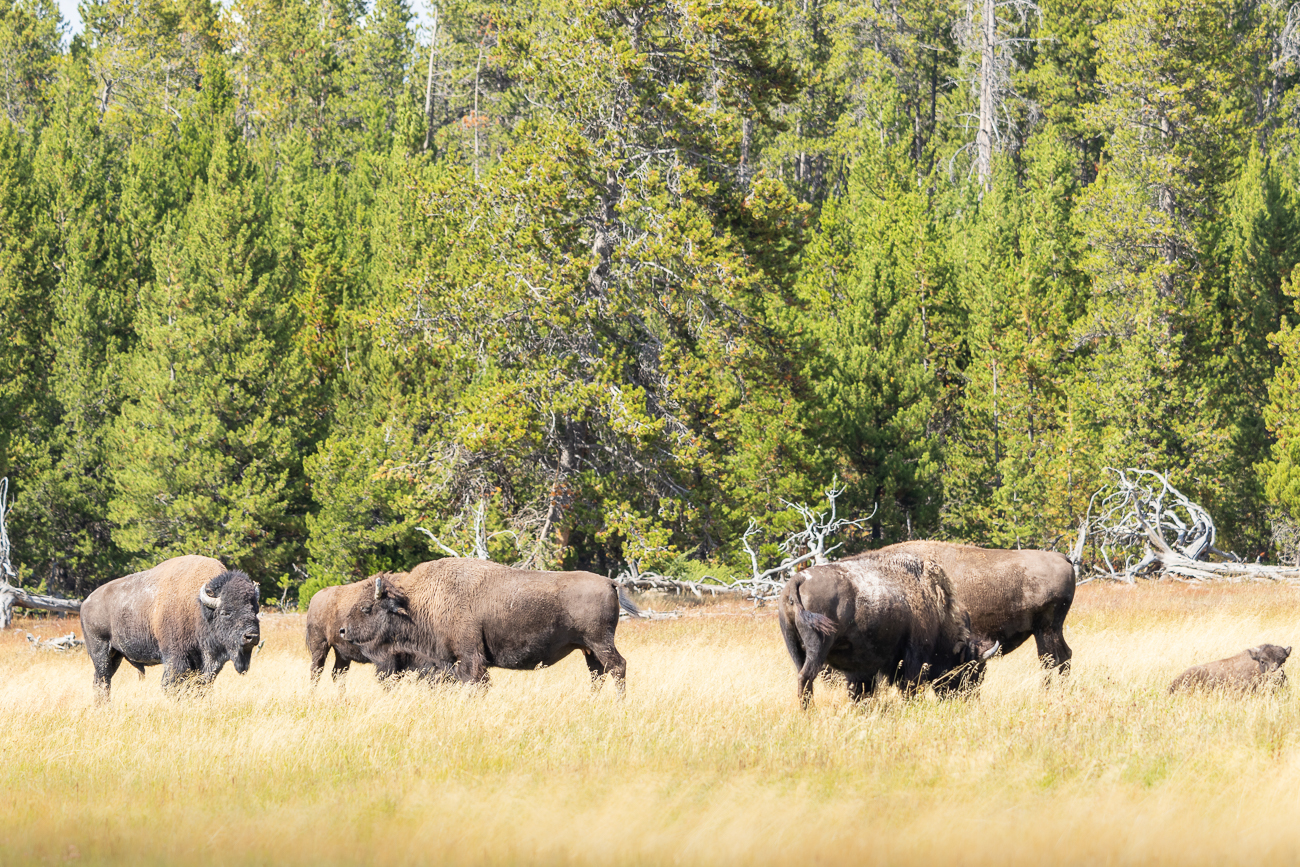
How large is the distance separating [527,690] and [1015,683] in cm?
470

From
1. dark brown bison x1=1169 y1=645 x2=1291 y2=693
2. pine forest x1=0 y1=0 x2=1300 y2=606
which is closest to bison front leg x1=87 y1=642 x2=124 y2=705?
pine forest x1=0 y1=0 x2=1300 y2=606

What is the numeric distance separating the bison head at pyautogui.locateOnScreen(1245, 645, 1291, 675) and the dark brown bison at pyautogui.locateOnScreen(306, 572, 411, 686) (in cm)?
813

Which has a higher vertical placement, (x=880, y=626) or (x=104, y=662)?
(x=880, y=626)

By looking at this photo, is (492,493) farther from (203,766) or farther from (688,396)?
(203,766)

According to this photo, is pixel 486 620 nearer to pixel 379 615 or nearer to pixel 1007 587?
pixel 379 615

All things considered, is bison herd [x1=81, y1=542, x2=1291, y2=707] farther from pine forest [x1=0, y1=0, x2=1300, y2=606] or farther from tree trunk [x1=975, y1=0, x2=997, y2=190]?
tree trunk [x1=975, y1=0, x2=997, y2=190]

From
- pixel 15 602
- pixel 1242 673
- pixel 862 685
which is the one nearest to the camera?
pixel 862 685

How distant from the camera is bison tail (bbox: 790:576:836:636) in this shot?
990cm

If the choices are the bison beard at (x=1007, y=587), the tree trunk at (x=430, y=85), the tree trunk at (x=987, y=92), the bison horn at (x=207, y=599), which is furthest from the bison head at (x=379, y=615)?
the tree trunk at (x=430, y=85)

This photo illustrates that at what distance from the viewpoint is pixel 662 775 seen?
8.22 meters

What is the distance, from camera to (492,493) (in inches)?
947

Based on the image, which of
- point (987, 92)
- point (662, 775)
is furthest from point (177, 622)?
point (987, 92)

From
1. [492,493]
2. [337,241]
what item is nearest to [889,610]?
[492,493]

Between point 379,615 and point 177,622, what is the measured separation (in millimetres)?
2119
